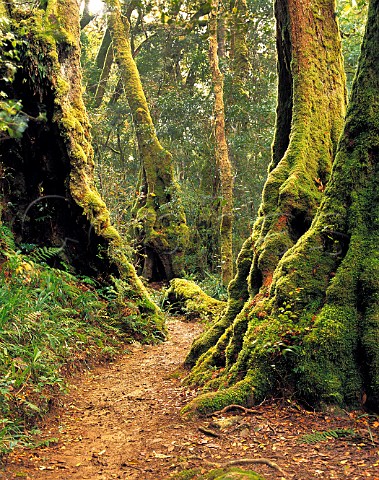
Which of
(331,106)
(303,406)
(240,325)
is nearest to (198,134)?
(331,106)

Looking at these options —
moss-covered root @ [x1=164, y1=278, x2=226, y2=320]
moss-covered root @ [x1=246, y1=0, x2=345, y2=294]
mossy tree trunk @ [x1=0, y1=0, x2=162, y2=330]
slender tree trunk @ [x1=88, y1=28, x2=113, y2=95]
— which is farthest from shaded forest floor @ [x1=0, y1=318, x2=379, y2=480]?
slender tree trunk @ [x1=88, y1=28, x2=113, y2=95]

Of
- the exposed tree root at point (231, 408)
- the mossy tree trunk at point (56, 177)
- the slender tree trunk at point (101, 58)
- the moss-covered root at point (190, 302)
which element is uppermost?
the slender tree trunk at point (101, 58)

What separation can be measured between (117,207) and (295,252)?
1000cm

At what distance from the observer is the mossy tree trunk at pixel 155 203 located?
17.0 m

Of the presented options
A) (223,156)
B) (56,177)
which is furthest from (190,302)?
(56,177)

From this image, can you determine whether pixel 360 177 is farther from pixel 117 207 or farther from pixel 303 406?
pixel 117 207

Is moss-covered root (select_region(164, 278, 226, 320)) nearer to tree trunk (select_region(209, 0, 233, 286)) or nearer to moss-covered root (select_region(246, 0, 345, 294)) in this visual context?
tree trunk (select_region(209, 0, 233, 286))

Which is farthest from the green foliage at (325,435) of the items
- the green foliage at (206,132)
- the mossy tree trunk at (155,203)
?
the mossy tree trunk at (155,203)

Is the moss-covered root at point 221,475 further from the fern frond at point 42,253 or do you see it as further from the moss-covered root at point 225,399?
the fern frond at point 42,253

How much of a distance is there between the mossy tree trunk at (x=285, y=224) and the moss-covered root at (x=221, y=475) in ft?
3.68

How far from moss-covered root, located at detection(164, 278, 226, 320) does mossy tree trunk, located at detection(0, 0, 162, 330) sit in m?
2.63

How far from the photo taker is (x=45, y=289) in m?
7.44

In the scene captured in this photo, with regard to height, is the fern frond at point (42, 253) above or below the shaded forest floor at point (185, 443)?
above

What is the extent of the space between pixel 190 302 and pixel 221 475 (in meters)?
9.79
